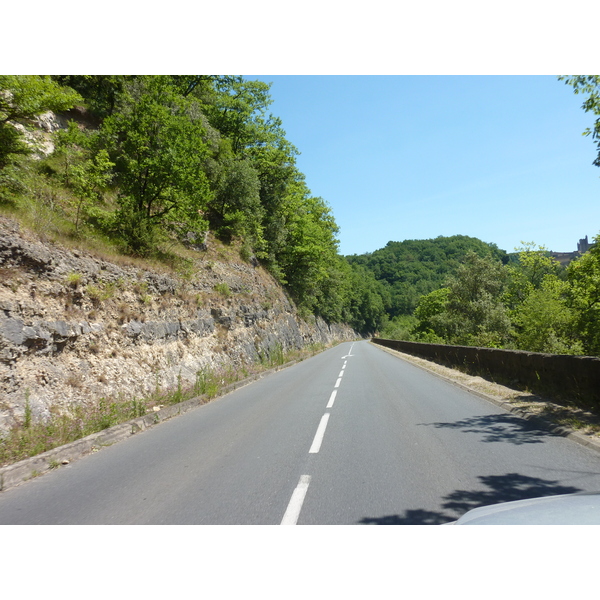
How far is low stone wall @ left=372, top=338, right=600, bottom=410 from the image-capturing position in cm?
852

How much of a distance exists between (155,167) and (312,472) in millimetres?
13241

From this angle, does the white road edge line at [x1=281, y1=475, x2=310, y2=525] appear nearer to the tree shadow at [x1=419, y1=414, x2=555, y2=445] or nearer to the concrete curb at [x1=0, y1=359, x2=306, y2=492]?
the tree shadow at [x1=419, y1=414, x2=555, y2=445]

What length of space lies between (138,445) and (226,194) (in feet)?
76.9

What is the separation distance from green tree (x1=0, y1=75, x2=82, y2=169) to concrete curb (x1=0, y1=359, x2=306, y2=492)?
763 cm

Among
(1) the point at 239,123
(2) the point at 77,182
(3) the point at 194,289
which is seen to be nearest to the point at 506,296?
(1) the point at 239,123

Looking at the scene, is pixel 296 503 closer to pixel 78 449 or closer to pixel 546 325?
pixel 78 449

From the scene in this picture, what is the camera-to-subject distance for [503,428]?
7688 mm

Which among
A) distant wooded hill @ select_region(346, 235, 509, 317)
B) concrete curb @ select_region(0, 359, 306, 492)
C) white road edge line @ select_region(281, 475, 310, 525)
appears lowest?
concrete curb @ select_region(0, 359, 306, 492)

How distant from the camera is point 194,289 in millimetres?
18359

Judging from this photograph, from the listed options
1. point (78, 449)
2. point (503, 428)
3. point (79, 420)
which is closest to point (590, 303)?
point (503, 428)

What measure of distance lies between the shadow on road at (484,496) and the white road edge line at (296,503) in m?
0.64

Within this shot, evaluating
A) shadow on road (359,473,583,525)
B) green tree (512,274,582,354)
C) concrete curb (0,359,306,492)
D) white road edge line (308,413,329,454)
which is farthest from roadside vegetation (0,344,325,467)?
green tree (512,274,582,354)

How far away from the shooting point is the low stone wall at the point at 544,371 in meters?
8.52

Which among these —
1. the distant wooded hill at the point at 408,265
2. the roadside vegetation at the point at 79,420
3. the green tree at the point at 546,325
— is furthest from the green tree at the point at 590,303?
the distant wooded hill at the point at 408,265
